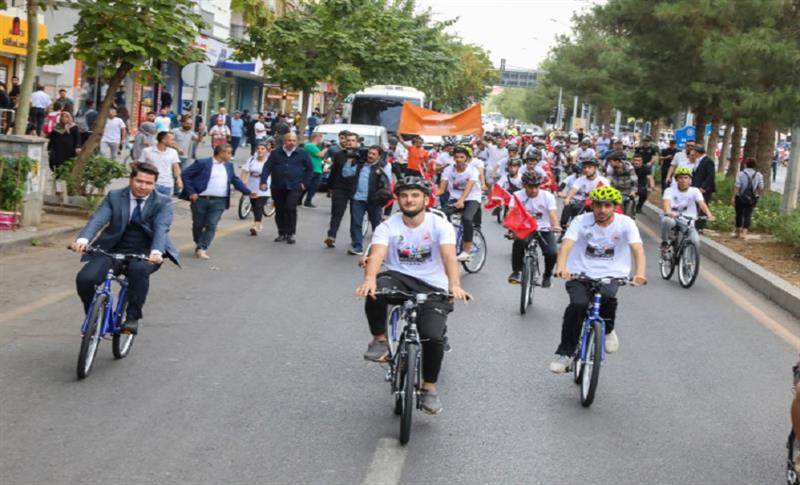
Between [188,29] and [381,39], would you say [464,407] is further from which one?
[381,39]

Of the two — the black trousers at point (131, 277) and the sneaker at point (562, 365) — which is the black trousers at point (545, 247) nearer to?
the sneaker at point (562, 365)

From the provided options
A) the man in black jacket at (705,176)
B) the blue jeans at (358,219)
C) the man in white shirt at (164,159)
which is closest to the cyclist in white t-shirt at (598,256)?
the blue jeans at (358,219)

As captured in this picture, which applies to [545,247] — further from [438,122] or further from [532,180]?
[438,122]

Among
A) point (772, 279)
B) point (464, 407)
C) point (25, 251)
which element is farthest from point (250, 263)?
point (464, 407)

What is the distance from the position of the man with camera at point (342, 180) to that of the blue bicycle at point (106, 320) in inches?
355

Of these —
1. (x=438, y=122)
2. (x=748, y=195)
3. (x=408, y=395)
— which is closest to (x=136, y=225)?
(x=408, y=395)

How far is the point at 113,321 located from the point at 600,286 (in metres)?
3.58

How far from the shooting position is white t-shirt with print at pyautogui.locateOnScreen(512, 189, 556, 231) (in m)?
14.3

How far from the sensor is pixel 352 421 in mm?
7723

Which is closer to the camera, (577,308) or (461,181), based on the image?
(577,308)

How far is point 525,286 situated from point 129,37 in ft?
28.3

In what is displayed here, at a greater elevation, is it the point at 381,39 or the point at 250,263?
the point at 381,39

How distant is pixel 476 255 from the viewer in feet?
54.7

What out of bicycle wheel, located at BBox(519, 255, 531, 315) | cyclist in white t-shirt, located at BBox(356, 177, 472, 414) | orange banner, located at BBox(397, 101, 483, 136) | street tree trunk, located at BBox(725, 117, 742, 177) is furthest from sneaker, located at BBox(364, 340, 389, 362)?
street tree trunk, located at BBox(725, 117, 742, 177)
